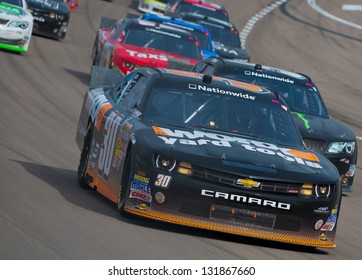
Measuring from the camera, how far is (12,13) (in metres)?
24.6

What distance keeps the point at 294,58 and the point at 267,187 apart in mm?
27663

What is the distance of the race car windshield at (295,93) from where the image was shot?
1480 centimetres

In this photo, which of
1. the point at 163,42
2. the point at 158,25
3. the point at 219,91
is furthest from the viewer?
the point at 158,25

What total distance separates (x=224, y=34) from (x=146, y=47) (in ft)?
25.7

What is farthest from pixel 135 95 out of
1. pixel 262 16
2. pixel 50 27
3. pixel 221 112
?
pixel 262 16

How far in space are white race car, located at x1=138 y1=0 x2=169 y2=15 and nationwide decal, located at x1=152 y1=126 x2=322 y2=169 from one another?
108 ft

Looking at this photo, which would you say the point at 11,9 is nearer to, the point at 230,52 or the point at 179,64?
the point at 230,52

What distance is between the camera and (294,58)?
36.5m

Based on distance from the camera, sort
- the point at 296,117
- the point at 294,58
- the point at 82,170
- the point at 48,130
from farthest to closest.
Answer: the point at 294,58 < the point at 48,130 < the point at 296,117 < the point at 82,170

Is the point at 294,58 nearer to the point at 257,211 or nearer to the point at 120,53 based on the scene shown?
the point at 120,53

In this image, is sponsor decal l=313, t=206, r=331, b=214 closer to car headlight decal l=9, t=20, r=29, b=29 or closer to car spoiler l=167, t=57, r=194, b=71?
car spoiler l=167, t=57, r=194, b=71

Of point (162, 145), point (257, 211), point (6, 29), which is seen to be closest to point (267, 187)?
point (257, 211)

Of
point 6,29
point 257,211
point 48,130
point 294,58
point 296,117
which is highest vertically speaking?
point 257,211

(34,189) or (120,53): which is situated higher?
(34,189)
